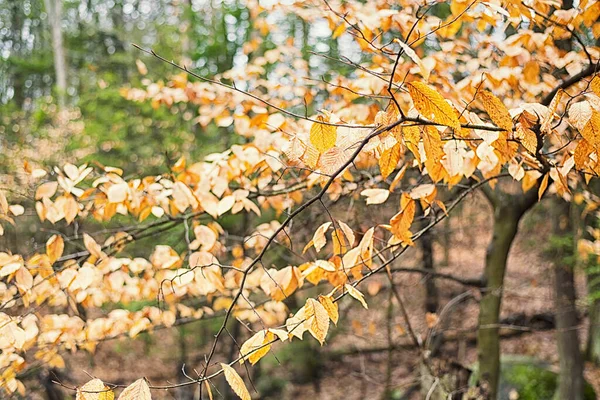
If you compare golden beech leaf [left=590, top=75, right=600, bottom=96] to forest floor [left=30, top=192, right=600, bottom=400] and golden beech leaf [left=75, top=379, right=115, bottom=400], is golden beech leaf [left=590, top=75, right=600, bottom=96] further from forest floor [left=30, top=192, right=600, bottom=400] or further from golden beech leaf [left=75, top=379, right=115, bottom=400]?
forest floor [left=30, top=192, right=600, bottom=400]

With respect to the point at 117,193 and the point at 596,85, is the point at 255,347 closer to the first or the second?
the point at 117,193

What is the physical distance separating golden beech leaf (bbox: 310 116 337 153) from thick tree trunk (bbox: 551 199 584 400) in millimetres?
4939

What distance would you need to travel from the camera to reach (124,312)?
2832 mm

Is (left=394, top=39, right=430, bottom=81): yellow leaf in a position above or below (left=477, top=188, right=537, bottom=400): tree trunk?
above

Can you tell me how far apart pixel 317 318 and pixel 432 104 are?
56 centimetres

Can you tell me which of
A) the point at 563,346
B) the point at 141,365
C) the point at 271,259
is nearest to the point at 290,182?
the point at 271,259

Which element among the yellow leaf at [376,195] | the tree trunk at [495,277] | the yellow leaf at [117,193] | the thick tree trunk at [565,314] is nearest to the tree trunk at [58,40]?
the thick tree trunk at [565,314]

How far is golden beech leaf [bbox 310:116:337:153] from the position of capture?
116 centimetres

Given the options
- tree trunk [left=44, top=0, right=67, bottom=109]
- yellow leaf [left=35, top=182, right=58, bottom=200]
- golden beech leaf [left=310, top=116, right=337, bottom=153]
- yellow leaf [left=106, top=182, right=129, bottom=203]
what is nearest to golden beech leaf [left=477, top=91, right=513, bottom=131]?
golden beech leaf [left=310, top=116, right=337, bottom=153]

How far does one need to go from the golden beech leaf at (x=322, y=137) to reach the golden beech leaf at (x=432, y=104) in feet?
0.66

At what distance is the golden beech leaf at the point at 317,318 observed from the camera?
1.20m

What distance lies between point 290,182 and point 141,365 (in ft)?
23.2

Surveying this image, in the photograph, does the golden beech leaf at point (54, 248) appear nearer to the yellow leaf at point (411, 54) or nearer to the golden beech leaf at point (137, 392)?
the golden beech leaf at point (137, 392)

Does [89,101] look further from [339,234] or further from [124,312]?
[339,234]
